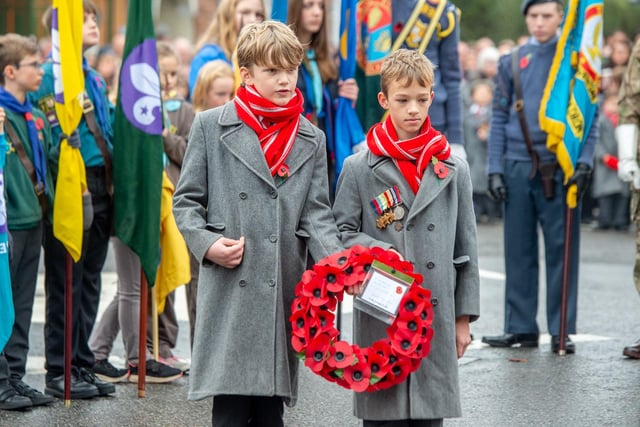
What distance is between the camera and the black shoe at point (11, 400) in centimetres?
670

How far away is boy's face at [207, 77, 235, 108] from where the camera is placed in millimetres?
7836

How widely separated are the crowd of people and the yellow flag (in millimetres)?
113

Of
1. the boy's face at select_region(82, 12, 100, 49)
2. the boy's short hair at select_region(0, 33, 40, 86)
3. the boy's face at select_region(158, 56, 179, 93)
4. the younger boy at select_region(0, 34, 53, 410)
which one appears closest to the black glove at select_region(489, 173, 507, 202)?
the boy's face at select_region(158, 56, 179, 93)

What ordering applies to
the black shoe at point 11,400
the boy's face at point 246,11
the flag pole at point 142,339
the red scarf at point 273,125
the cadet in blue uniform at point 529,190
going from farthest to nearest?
the cadet in blue uniform at point 529,190, the boy's face at point 246,11, the flag pole at point 142,339, the black shoe at point 11,400, the red scarf at point 273,125

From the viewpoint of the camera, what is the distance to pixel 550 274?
8.76 m

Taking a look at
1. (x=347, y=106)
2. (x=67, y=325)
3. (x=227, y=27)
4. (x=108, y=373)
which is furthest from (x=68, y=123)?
(x=347, y=106)

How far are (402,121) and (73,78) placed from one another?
2.23m

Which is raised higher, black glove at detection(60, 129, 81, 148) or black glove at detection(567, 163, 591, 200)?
black glove at detection(60, 129, 81, 148)

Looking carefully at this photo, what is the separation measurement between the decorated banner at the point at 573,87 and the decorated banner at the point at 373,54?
1.13 metres

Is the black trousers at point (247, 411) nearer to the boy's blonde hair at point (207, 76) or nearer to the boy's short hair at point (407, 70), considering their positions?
the boy's short hair at point (407, 70)

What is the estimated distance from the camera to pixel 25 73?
6816 mm

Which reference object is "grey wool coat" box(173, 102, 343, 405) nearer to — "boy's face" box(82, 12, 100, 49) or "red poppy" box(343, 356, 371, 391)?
"red poppy" box(343, 356, 371, 391)

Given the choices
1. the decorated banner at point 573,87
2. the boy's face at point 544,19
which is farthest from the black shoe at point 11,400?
the boy's face at point 544,19

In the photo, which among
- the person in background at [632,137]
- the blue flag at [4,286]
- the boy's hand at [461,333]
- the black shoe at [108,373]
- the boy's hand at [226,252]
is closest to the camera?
the boy's hand at [226,252]
